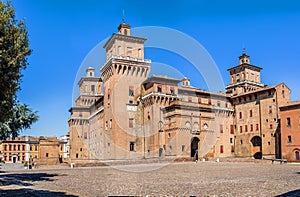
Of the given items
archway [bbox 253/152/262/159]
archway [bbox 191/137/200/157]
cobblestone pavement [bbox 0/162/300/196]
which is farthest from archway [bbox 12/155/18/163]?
cobblestone pavement [bbox 0/162/300/196]

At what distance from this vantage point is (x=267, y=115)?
60906 mm

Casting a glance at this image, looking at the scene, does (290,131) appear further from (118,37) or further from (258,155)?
(118,37)

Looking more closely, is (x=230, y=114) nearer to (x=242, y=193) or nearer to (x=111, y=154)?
(x=111, y=154)

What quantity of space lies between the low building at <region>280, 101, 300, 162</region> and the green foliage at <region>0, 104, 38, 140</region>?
4115 centimetres

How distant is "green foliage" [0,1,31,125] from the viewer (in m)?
14.6

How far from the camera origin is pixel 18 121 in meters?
26.8

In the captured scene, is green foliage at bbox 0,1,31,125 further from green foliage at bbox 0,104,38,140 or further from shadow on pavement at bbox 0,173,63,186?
green foliage at bbox 0,104,38,140

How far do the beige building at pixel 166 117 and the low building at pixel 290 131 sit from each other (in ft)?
17.1

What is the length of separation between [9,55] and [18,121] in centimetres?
1321

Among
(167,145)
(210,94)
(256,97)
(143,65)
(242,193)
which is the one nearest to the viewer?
(242,193)

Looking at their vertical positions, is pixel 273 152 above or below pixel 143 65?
below

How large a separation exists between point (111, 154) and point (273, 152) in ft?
99.7

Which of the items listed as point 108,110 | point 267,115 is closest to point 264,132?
point 267,115

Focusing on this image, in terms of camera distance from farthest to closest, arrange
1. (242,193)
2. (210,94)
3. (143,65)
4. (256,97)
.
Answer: (210,94), (256,97), (143,65), (242,193)
